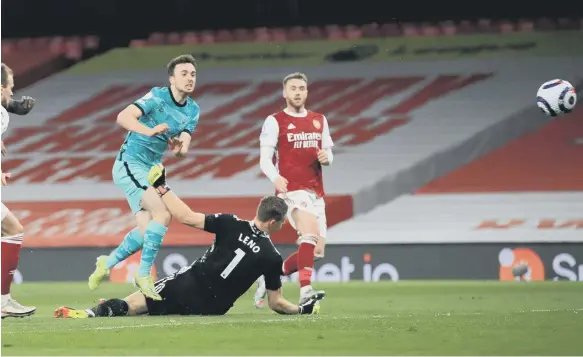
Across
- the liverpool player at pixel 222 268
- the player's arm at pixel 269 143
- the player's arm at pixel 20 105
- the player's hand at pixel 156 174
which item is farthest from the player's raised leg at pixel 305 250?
the player's arm at pixel 20 105

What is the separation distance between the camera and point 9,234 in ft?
32.3

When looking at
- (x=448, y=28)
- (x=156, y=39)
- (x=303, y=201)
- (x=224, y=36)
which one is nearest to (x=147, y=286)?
(x=303, y=201)

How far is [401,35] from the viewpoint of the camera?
2167cm

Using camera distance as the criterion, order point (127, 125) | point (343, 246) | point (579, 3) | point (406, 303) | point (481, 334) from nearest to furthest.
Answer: point (481, 334) → point (127, 125) → point (406, 303) → point (343, 246) → point (579, 3)

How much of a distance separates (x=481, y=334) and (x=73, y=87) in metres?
15.9

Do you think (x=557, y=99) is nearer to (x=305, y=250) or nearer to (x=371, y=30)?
(x=305, y=250)

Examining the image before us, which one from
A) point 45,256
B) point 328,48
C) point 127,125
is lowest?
point 45,256

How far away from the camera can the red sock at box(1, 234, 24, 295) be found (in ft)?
31.7

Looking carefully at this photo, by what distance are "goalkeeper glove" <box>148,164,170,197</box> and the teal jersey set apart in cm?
120

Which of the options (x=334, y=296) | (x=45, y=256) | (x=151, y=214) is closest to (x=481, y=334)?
(x=151, y=214)

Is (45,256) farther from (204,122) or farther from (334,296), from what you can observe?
(334,296)

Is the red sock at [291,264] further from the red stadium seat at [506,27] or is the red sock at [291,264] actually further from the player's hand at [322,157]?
the red stadium seat at [506,27]

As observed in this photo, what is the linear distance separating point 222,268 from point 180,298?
404 mm

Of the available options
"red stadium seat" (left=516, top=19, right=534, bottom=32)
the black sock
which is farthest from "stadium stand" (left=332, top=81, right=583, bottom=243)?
the black sock
